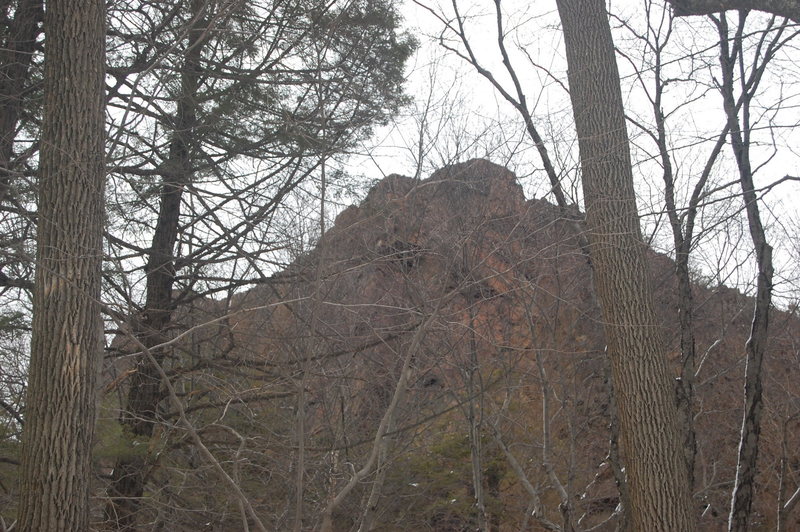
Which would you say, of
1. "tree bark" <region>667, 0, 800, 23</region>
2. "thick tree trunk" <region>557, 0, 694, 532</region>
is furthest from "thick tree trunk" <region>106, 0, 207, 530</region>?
"tree bark" <region>667, 0, 800, 23</region>

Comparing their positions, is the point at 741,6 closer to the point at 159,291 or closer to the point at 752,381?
the point at 752,381

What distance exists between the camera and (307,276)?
548 cm

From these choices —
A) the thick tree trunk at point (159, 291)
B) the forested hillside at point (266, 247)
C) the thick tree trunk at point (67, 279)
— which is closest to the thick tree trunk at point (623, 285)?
the forested hillside at point (266, 247)

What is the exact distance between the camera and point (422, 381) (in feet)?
31.6

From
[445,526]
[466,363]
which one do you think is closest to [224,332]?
[466,363]

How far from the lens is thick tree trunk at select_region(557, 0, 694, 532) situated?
16.8ft

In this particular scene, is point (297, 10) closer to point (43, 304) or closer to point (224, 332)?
point (224, 332)

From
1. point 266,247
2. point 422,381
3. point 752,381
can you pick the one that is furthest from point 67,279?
point 422,381

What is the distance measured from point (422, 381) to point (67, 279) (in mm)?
6723


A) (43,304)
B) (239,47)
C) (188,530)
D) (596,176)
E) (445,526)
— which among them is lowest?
(445,526)

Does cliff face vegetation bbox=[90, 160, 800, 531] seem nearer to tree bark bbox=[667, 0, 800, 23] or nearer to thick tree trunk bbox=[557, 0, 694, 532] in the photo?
thick tree trunk bbox=[557, 0, 694, 532]

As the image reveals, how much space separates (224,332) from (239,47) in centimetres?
245

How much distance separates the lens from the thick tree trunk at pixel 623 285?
16.8 ft

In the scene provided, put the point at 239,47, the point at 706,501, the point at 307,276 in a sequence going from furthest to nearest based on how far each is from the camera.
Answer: the point at 706,501 → the point at 239,47 → the point at 307,276
